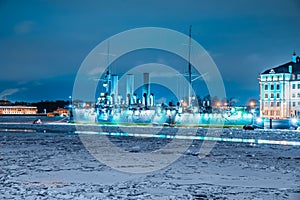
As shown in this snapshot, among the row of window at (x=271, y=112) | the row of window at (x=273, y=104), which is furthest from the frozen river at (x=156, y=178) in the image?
the row of window at (x=273, y=104)

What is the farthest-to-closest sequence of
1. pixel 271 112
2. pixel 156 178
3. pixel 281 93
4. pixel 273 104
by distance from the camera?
pixel 273 104
pixel 271 112
pixel 281 93
pixel 156 178

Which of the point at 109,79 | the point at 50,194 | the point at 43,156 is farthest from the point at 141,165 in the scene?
the point at 109,79

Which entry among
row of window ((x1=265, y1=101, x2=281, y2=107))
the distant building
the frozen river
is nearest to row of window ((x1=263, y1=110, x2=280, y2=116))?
the distant building

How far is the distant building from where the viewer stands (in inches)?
4058

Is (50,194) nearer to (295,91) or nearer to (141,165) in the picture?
(141,165)

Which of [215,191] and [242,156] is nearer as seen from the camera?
[215,191]

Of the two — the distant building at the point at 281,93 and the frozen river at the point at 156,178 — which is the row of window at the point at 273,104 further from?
the frozen river at the point at 156,178

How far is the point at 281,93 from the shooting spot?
4112 inches

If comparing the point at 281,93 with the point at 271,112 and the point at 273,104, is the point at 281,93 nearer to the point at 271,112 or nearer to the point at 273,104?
the point at 273,104

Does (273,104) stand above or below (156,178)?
above

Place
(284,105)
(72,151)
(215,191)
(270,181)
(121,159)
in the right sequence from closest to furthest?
1. (215,191)
2. (270,181)
3. (121,159)
4. (72,151)
5. (284,105)

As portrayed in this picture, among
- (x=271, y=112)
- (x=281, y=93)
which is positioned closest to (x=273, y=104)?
(x=271, y=112)

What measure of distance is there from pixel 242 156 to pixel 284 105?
91236 mm

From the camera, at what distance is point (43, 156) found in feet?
53.6
